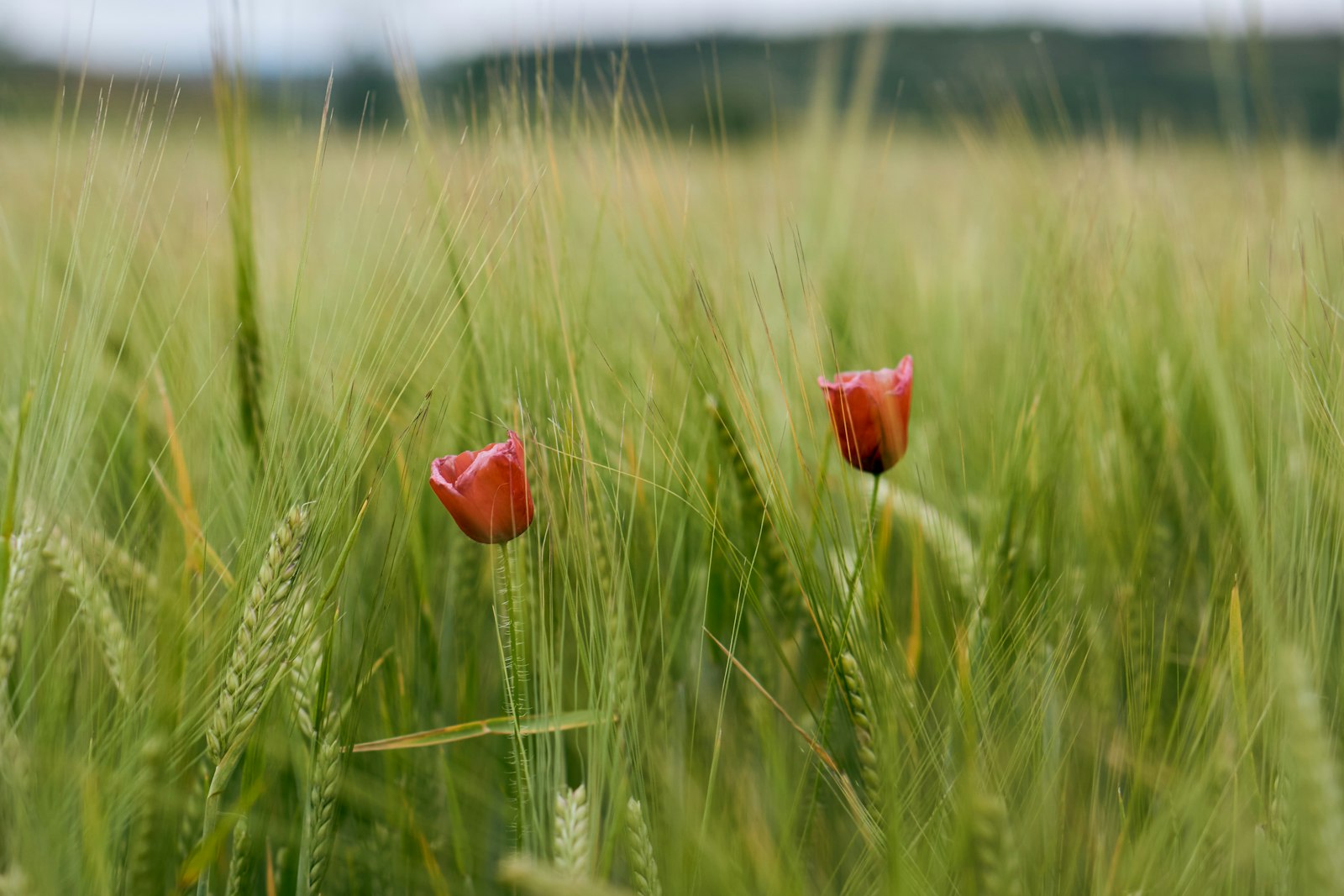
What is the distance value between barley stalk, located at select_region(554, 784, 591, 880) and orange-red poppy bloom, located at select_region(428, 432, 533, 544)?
0.42 feet

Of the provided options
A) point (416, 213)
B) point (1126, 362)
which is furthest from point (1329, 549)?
point (416, 213)

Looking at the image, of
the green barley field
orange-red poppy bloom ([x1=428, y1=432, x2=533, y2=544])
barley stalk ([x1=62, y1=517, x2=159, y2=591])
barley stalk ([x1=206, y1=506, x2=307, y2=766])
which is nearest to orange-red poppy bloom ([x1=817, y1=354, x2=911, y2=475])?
the green barley field

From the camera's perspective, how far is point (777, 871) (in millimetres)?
353

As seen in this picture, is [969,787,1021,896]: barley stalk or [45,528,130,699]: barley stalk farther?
[45,528,130,699]: barley stalk

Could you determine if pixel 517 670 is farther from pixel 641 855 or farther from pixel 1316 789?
pixel 1316 789

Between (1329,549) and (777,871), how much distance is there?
423 millimetres

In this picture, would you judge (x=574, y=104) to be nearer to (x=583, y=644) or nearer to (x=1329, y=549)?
(x=583, y=644)

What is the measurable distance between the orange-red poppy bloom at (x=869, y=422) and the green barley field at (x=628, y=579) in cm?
2

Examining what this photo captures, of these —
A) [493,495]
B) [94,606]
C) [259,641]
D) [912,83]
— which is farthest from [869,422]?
[912,83]

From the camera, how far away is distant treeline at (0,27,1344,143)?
0.69 m

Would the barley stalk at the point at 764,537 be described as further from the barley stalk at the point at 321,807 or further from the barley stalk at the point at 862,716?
the barley stalk at the point at 321,807

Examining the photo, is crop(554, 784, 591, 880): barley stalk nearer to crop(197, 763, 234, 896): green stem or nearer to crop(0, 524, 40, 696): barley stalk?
crop(197, 763, 234, 896): green stem

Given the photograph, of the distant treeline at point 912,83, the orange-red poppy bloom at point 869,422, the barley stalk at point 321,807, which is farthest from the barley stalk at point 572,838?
the distant treeline at point 912,83

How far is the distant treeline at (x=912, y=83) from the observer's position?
690 millimetres
